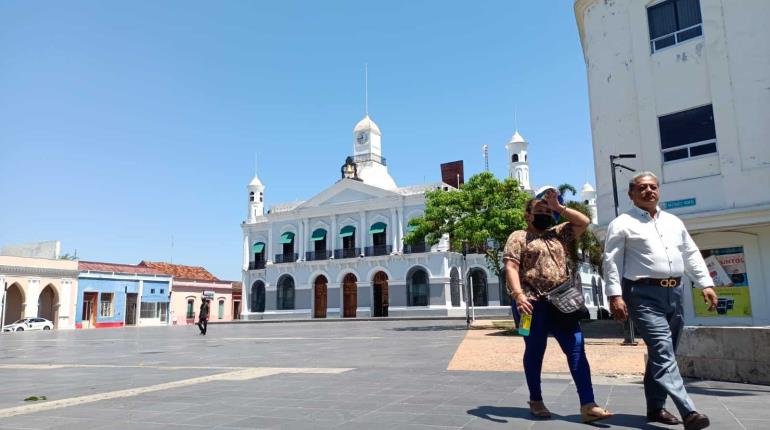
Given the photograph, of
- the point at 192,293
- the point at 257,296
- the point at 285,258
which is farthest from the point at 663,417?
the point at 192,293

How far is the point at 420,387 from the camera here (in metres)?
6.13

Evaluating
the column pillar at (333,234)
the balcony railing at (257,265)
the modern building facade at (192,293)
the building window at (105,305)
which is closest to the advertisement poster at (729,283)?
the column pillar at (333,234)

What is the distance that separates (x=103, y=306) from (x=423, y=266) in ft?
85.7

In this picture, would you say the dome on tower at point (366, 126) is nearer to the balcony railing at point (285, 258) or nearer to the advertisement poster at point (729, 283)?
the balcony railing at point (285, 258)

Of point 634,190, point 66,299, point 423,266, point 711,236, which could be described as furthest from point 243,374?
point 66,299

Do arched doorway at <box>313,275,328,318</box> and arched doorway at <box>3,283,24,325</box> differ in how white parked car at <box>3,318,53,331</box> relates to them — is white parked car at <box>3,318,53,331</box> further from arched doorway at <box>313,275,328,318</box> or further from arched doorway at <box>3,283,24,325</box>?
arched doorway at <box>313,275,328,318</box>

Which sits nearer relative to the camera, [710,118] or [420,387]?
[420,387]

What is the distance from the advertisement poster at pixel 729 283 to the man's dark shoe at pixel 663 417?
11.5 meters

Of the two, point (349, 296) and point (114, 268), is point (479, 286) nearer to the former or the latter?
point (349, 296)

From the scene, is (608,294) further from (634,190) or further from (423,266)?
(423,266)

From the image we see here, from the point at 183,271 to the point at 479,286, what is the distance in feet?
109

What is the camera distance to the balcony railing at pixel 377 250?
1700 inches

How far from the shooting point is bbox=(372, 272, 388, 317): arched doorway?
43.1 meters

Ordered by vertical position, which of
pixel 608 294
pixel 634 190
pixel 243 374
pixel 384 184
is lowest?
pixel 243 374
